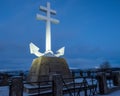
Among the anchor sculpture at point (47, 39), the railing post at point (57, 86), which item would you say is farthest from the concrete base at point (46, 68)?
the railing post at point (57, 86)

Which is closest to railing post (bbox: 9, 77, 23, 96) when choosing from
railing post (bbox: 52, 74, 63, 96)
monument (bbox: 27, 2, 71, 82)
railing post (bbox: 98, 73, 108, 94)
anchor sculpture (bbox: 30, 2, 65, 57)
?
railing post (bbox: 52, 74, 63, 96)

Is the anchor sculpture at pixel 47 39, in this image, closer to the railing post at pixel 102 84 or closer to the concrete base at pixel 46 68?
the concrete base at pixel 46 68

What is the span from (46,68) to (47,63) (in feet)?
1.29

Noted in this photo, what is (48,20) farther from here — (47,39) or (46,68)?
(46,68)

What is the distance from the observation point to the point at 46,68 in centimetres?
1284

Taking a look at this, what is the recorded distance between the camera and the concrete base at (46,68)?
41.4ft

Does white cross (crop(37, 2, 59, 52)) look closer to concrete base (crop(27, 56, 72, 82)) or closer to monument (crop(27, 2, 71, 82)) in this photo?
monument (crop(27, 2, 71, 82))

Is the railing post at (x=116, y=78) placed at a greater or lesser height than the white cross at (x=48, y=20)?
lesser

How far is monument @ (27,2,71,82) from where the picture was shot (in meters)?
12.7

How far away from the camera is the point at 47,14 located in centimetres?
1417

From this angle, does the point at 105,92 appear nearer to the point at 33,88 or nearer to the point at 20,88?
the point at 33,88

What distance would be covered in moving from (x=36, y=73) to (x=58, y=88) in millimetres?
3797

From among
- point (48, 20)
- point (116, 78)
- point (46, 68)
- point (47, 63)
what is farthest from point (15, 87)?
point (116, 78)

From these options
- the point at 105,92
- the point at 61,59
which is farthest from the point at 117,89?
the point at 61,59
